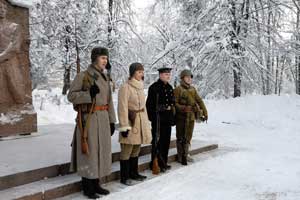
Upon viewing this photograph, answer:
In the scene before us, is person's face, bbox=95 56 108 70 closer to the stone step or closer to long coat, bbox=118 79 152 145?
long coat, bbox=118 79 152 145

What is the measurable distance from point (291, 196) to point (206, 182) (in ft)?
4.04

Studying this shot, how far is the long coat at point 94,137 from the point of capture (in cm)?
459

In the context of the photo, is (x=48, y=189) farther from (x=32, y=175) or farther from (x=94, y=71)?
(x=94, y=71)

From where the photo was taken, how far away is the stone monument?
6844 millimetres

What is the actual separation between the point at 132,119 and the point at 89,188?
3.78 feet

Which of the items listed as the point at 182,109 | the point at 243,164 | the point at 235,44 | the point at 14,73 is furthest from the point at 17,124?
the point at 235,44

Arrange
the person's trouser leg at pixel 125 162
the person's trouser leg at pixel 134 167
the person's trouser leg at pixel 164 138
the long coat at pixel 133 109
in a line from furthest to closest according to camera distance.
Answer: the person's trouser leg at pixel 164 138
the person's trouser leg at pixel 134 167
the person's trouser leg at pixel 125 162
the long coat at pixel 133 109

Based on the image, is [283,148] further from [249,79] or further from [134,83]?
[249,79]

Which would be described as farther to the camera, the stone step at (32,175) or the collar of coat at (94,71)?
the collar of coat at (94,71)

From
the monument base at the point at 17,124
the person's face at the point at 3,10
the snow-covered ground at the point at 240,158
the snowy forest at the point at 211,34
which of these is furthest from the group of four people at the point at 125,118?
the snowy forest at the point at 211,34

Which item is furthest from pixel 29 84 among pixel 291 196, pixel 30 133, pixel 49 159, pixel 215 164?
pixel 291 196

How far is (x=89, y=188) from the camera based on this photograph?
472 centimetres

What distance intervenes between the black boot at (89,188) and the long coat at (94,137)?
0.49 ft

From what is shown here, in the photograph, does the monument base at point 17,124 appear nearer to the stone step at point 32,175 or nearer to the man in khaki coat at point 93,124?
the stone step at point 32,175
